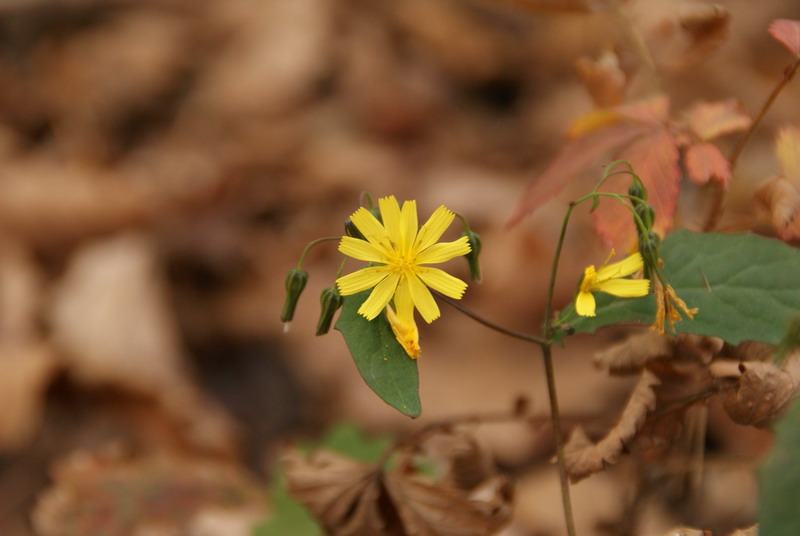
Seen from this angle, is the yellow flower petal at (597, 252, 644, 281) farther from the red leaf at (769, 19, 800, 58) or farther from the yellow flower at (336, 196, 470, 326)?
the red leaf at (769, 19, 800, 58)

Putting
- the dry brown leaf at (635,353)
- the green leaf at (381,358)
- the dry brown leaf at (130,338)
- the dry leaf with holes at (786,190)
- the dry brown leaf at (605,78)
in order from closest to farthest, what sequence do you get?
1. the green leaf at (381,358)
2. the dry leaf with holes at (786,190)
3. the dry brown leaf at (635,353)
4. the dry brown leaf at (605,78)
5. the dry brown leaf at (130,338)

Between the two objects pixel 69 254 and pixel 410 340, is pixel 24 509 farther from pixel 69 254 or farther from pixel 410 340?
pixel 410 340

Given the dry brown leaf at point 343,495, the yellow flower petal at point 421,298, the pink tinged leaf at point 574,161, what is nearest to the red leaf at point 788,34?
the pink tinged leaf at point 574,161

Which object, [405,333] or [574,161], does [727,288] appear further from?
[405,333]

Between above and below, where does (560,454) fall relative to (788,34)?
below

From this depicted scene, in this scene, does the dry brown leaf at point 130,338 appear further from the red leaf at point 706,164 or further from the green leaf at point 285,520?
the red leaf at point 706,164

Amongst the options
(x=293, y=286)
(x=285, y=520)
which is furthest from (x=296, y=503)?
(x=293, y=286)

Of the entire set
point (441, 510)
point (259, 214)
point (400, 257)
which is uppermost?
point (259, 214)
